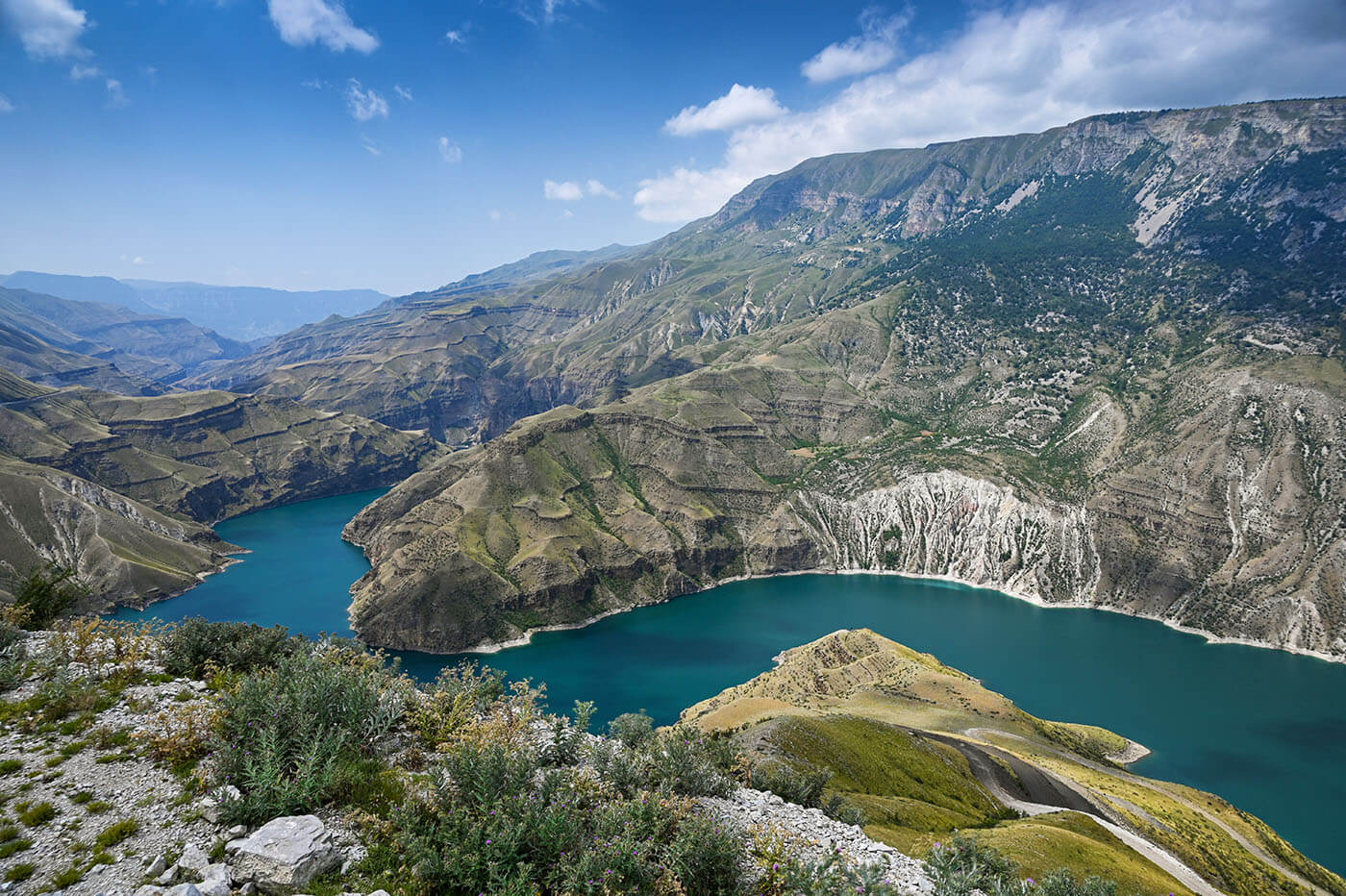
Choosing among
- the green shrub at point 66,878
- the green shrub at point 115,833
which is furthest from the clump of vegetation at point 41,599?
the green shrub at point 66,878

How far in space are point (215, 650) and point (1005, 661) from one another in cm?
12246

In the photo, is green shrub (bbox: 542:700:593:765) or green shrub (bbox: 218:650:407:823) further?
green shrub (bbox: 542:700:593:765)

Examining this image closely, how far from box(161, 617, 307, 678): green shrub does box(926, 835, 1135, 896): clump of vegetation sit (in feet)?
72.1

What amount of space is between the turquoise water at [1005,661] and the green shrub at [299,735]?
80.3 m

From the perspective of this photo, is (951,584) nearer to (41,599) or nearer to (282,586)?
(41,599)

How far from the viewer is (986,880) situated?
62.3 ft

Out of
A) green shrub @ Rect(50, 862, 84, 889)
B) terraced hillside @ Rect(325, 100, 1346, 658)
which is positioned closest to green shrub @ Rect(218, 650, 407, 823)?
green shrub @ Rect(50, 862, 84, 889)

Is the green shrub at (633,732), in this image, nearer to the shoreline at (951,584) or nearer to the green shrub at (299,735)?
the green shrub at (299,735)

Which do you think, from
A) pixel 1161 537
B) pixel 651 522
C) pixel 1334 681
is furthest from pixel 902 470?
pixel 1334 681

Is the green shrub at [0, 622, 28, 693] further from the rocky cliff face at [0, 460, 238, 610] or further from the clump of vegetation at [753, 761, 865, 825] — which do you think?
the rocky cliff face at [0, 460, 238, 610]

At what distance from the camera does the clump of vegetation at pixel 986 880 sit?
627 inches

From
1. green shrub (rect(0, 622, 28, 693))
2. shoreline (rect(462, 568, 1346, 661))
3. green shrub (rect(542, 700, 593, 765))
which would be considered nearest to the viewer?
green shrub (rect(0, 622, 28, 693))

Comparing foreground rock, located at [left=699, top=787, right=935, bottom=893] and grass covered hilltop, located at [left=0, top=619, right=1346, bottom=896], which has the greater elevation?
grass covered hilltop, located at [left=0, top=619, right=1346, bottom=896]

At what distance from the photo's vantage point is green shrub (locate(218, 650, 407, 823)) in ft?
45.6
